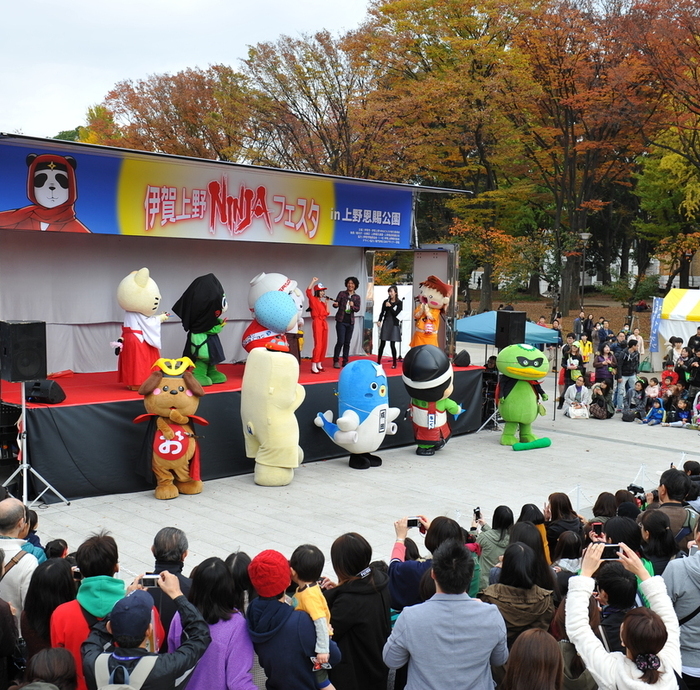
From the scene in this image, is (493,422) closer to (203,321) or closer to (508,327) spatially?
(508,327)

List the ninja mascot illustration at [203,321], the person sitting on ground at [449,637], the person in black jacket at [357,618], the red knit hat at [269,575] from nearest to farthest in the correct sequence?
the person sitting on ground at [449,637]
the red knit hat at [269,575]
the person in black jacket at [357,618]
the ninja mascot illustration at [203,321]

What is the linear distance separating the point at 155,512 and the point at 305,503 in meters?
1.69

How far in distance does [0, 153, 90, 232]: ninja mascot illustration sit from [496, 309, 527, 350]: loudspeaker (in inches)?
271

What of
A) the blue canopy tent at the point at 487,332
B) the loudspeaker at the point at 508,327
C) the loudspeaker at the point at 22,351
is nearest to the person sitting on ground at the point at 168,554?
the loudspeaker at the point at 22,351

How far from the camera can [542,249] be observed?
2812 cm

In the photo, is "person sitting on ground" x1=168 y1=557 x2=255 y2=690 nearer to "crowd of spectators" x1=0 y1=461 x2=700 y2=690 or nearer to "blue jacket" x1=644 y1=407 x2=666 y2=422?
"crowd of spectators" x1=0 y1=461 x2=700 y2=690

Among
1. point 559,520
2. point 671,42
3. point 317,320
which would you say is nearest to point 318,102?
point 671,42

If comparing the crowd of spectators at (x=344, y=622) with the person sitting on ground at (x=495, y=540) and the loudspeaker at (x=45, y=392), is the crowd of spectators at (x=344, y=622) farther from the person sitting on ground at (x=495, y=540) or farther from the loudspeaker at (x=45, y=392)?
the loudspeaker at (x=45, y=392)

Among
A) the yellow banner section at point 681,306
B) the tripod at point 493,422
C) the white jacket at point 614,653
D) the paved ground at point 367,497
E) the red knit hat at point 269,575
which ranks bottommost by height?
the paved ground at point 367,497

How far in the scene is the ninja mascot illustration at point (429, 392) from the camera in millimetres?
11281

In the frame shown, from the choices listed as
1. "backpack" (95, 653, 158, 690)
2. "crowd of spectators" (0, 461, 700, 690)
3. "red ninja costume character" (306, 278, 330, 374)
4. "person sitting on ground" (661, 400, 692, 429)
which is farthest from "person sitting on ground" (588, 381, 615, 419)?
"backpack" (95, 653, 158, 690)

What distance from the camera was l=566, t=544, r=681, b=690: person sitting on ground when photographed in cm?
295

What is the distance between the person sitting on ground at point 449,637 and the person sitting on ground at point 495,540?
60.9 inches

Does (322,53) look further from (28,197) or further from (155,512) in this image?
(155,512)
